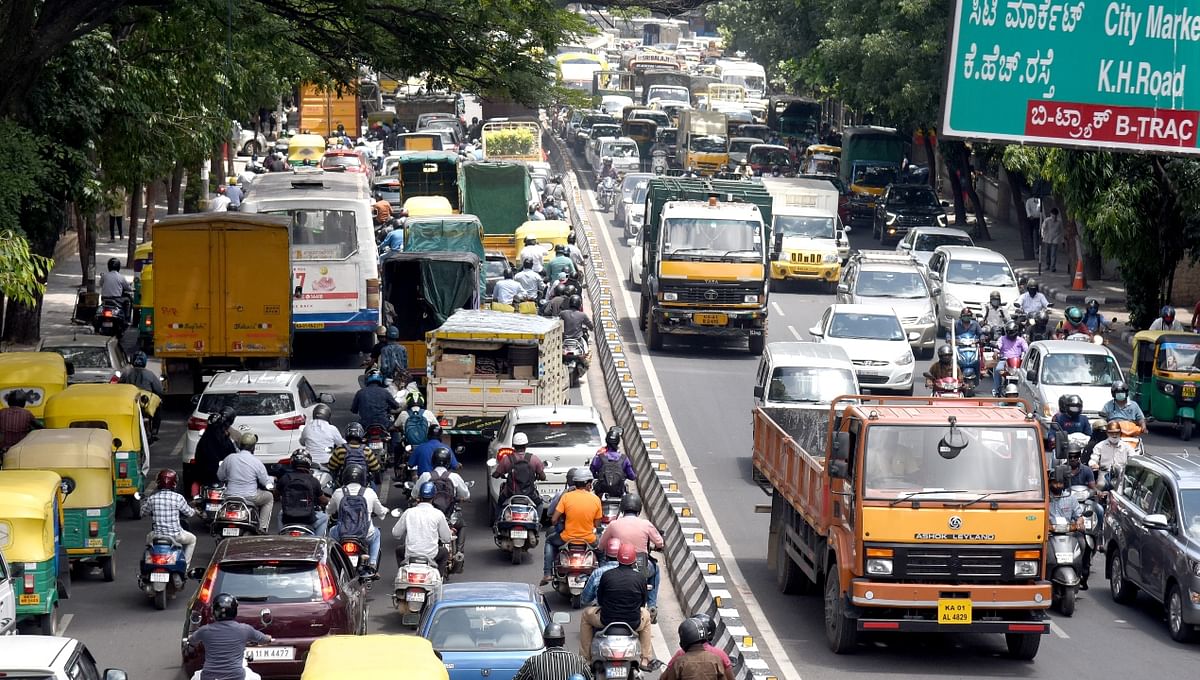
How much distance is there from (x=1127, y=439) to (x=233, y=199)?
30791mm

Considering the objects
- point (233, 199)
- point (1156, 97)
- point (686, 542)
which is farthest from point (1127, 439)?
point (233, 199)

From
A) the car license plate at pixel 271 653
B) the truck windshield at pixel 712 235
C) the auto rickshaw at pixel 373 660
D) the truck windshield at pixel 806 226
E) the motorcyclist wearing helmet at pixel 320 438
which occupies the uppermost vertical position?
the truck windshield at pixel 712 235

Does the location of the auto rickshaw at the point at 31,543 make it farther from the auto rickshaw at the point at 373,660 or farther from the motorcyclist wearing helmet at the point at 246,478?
the auto rickshaw at the point at 373,660

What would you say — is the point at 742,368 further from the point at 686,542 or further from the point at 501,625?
the point at 501,625

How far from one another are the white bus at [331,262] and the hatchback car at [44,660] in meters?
19.7

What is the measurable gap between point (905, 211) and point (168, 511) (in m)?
36.9

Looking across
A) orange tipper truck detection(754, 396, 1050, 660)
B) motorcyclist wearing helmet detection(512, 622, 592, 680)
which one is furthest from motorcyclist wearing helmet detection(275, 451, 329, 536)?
motorcyclist wearing helmet detection(512, 622, 592, 680)

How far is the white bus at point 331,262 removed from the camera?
31969mm

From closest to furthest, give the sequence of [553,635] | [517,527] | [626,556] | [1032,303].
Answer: [553,635]
[626,556]
[517,527]
[1032,303]

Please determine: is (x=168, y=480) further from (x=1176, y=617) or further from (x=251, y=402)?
(x=1176, y=617)

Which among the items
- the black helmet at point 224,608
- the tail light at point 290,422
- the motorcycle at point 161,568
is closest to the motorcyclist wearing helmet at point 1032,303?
the tail light at point 290,422

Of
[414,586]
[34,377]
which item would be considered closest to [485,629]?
[414,586]

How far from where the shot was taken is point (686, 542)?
19.4 metres

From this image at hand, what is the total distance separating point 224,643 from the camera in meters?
13.3
